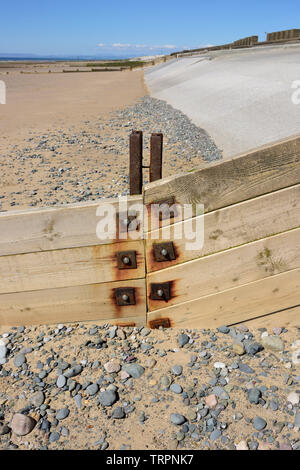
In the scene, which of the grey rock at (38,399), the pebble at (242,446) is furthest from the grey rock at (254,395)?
the grey rock at (38,399)

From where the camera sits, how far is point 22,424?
3.31 meters

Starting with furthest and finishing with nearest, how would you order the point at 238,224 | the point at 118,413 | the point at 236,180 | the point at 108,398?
the point at 238,224
the point at 236,180
the point at 108,398
the point at 118,413

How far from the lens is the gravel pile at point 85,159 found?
27.3ft

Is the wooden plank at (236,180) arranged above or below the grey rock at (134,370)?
above

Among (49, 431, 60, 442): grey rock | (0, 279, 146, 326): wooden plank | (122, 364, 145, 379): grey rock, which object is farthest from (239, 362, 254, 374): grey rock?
(49, 431, 60, 442): grey rock

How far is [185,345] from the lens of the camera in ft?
13.8

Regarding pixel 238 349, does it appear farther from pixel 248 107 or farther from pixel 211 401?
pixel 248 107

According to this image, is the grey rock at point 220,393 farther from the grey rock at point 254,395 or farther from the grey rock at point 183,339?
the grey rock at point 183,339

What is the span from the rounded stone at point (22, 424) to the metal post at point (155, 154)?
295 cm

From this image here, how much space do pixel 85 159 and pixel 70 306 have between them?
733 cm

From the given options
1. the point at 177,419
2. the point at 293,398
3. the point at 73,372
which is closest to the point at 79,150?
the point at 73,372

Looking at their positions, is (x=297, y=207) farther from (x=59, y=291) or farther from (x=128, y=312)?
(x=59, y=291)

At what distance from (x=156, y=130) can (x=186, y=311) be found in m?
11.3

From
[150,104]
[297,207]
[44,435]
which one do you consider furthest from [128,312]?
[150,104]
